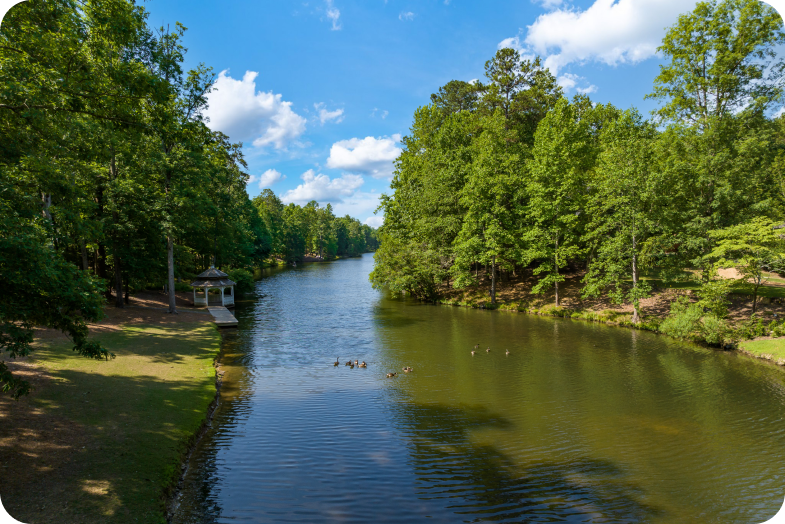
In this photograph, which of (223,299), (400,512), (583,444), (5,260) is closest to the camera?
(5,260)

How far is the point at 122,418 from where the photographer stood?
10.8 meters

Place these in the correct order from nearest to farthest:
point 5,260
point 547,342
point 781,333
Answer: point 5,260
point 781,333
point 547,342

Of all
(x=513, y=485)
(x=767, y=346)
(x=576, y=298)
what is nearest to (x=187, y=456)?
(x=513, y=485)

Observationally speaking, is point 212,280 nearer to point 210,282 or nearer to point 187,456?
point 210,282

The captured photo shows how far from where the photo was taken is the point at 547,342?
24.3m

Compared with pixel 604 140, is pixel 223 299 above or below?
below

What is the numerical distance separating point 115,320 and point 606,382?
26443 mm

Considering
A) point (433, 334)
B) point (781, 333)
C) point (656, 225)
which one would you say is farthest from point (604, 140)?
point (433, 334)

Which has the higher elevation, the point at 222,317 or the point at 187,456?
the point at 222,317

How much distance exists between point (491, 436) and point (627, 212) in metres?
23.8

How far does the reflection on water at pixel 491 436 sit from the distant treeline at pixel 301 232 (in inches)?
2394

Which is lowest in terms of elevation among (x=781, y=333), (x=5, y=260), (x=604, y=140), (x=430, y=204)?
(x=781, y=333)

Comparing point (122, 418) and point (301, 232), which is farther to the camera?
point (301, 232)

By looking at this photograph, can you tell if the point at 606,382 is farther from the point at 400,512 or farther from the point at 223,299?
the point at 223,299
